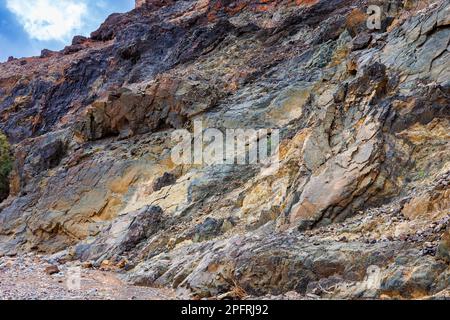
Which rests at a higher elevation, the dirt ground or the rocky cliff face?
the rocky cliff face

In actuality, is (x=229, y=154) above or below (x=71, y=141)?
below

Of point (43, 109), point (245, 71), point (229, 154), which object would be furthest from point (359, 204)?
point (43, 109)

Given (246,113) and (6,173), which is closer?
(246,113)

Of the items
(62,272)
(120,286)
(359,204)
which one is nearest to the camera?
(359,204)

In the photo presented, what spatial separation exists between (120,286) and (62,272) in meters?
2.60

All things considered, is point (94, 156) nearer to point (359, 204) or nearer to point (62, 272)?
point (62, 272)

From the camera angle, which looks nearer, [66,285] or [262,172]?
[66,285]

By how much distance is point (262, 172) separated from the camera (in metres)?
15.4

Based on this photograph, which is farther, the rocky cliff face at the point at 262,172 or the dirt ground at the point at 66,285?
the dirt ground at the point at 66,285

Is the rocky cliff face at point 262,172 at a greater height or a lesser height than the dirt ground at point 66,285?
greater

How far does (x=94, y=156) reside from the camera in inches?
845

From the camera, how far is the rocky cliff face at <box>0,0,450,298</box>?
370 inches

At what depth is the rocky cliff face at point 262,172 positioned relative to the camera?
9.41 m

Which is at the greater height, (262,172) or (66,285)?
(262,172)
